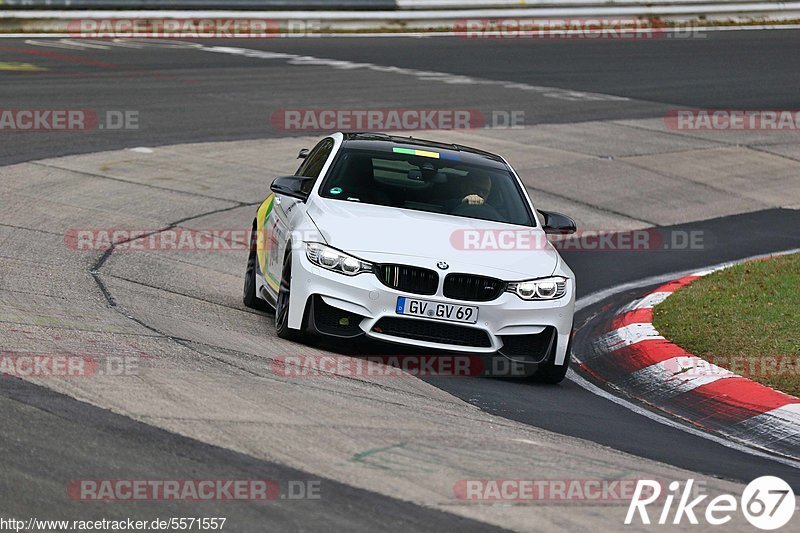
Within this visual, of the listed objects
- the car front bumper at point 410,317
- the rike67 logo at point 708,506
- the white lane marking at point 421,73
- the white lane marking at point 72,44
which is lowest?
the rike67 logo at point 708,506

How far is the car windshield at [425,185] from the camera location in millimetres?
9727

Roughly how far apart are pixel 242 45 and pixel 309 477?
23808 millimetres

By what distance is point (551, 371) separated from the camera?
8.99m

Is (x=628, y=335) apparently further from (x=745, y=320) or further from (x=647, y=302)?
(x=647, y=302)

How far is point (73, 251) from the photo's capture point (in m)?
11.5

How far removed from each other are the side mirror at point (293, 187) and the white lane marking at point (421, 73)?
1470cm

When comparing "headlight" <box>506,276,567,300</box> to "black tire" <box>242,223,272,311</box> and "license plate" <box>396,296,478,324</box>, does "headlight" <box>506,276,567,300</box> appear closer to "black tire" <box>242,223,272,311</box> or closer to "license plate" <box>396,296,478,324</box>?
"license plate" <box>396,296,478,324</box>

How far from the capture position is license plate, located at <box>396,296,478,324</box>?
8594 mm

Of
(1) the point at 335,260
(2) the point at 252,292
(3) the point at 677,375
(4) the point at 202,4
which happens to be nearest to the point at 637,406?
(3) the point at 677,375

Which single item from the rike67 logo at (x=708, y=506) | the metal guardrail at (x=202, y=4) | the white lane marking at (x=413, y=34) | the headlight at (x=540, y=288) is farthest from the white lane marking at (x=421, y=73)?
the rike67 logo at (x=708, y=506)

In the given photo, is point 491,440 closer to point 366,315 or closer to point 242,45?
point 366,315

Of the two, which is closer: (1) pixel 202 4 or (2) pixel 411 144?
(2) pixel 411 144

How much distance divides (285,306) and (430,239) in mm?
1088

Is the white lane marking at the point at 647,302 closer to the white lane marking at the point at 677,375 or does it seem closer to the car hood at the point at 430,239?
the white lane marking at the point at 677,375
